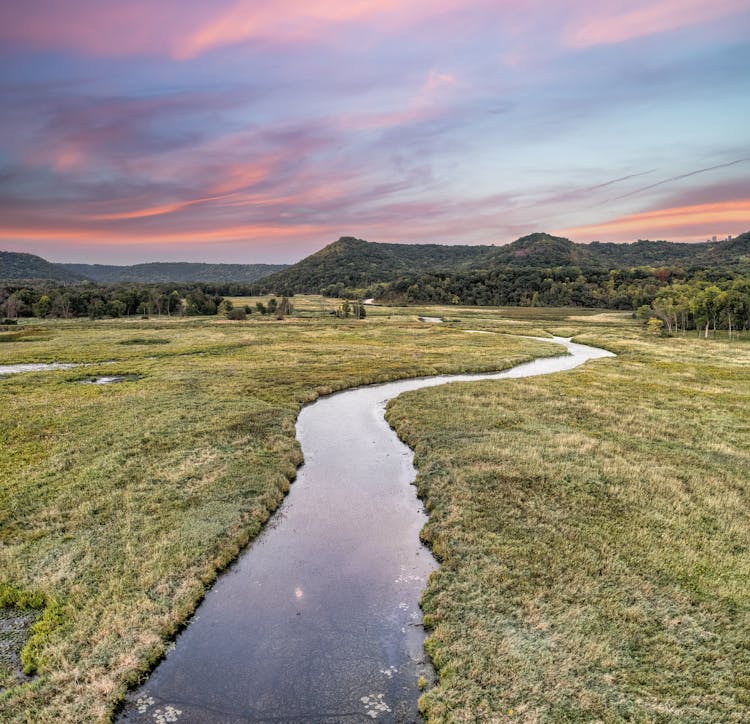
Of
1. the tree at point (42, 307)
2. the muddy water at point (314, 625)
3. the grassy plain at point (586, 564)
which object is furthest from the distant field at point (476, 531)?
the tree at point (42, 307)

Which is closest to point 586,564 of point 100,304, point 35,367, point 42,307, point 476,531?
point 476,531

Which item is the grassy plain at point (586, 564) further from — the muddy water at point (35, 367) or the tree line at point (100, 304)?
the tree line at point (100, 304)

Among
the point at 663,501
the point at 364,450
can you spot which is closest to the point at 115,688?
the point at 364,450

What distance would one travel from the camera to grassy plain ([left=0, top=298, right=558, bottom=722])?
38.2 ft

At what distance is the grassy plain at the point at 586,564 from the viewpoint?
1049cm

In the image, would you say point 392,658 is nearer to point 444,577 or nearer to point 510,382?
point 444,577

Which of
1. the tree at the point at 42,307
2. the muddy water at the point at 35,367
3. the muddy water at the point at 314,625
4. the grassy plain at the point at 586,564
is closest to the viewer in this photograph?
the grassy plain at the point at 586,564

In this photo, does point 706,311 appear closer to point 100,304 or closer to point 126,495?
point 126,495

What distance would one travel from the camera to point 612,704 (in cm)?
1003

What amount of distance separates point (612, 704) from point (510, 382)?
37.8 metres

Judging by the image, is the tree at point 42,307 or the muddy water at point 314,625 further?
the tree at point 42,307

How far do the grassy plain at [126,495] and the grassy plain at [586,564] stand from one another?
822 cm

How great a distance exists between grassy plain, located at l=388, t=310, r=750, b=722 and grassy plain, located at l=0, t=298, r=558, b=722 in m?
8.22

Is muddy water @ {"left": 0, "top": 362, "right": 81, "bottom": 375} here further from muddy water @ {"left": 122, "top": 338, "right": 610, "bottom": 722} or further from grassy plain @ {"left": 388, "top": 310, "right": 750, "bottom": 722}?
muddy water @ {"left": 122, "top": 338, "right": 610, "bottom": 722}
